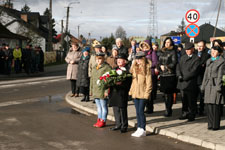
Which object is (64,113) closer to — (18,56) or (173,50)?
(173,50)

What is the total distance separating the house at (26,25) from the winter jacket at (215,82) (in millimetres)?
34094

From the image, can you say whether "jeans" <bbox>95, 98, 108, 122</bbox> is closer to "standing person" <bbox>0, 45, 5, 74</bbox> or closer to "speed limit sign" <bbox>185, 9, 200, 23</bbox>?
"speed limit sign" <bbox>185, 9, 200, 23</bbox>

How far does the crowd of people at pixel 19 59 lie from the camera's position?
2491 cm

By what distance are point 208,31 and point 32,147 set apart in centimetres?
4789

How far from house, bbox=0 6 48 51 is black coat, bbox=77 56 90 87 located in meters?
28.6

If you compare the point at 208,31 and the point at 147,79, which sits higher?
the point at 208,31

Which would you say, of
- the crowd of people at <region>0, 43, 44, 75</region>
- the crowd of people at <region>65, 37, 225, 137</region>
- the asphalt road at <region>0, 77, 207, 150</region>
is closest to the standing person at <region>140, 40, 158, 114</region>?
the crowd of people at <region>65, 37, 225, 137</region>

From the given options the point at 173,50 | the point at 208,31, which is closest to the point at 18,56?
the point at 173,50

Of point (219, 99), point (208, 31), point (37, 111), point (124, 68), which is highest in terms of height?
point (208, 31)

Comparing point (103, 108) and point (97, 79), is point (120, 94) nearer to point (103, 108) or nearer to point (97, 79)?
point (103, 108)

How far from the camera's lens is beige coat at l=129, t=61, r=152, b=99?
797cm

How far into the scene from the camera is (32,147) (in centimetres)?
697

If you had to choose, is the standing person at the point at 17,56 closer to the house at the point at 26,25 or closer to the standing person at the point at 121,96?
the house at the point at 26,25

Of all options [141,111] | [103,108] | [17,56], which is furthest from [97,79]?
[17,56]
